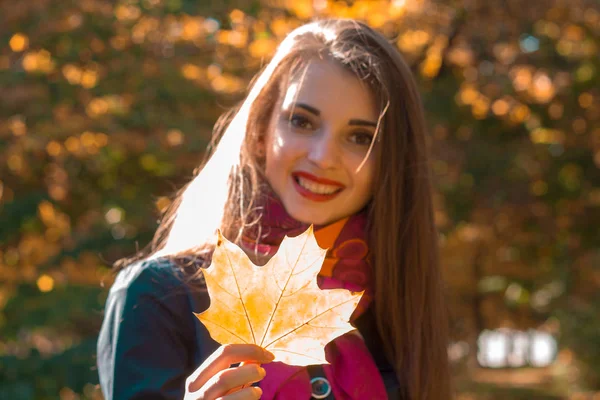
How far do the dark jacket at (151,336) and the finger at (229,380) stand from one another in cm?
43

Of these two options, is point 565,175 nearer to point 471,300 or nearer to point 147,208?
point 147,208

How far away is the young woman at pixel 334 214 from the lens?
166 centimetres

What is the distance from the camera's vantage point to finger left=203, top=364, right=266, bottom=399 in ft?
3.55

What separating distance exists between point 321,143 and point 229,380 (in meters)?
0.78

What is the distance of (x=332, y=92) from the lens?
1801 mm

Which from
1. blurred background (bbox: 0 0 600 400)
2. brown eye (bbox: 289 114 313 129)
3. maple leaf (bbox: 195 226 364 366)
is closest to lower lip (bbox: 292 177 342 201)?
brown eye (bbox: 289 114 313 129)

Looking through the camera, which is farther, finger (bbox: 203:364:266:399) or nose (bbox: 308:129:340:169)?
nose (bbox: 308:129:340:169)

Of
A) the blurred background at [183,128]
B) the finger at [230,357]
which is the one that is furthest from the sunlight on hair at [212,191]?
the blurred background at [183,128]

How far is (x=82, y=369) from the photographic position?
4.01m

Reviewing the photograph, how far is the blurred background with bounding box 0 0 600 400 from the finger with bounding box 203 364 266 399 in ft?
5.73

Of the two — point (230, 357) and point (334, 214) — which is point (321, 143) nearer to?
point (334, 214)

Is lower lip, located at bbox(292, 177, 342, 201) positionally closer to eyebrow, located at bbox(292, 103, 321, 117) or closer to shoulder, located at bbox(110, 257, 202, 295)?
eyebrow, located at bbox(292, 103, 321, 117)

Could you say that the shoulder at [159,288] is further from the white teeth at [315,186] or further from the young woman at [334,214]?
the white teeth at [315,186]

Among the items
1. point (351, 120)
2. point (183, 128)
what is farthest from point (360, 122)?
point (183, 128)
